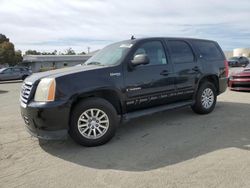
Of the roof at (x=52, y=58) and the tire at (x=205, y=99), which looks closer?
the tire at (x=205, y=99)

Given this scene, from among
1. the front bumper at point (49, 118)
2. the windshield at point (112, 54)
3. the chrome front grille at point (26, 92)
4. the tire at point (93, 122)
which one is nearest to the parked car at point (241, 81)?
the windshield at point (112, 54)

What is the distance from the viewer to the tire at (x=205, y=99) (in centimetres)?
715

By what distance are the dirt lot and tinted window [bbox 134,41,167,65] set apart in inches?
54.5

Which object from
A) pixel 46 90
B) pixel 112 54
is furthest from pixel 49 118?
pixel 112 54

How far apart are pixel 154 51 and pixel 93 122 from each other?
2128mm

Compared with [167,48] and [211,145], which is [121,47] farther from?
[211,145]

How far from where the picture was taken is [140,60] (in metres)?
5.69

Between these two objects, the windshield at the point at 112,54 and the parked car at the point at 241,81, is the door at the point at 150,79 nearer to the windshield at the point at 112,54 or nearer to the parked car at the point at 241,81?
the windshield at the point at 112,54

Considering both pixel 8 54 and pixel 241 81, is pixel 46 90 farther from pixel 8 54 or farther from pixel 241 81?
pixel 8 54

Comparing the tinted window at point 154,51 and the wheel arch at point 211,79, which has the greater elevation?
the tinted window at point 154,51

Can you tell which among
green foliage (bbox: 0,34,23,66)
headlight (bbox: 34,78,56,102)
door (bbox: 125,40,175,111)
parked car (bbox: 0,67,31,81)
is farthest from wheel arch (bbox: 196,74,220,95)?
green foliage (bbox: 0,34,23,66)

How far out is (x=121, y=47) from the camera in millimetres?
6246

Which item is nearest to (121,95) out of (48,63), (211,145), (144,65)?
(144,65)

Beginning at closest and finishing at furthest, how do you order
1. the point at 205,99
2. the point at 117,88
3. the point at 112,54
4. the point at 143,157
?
the point at 143,157 < the point at 117,88 < the point at 112,54 < the point at 205,99
